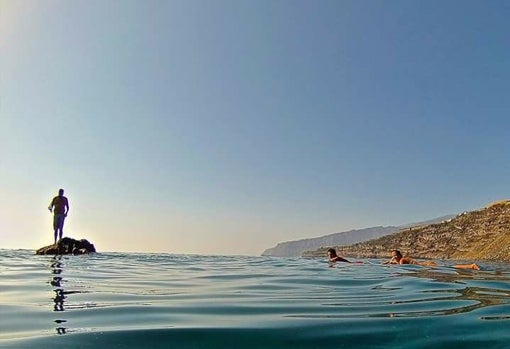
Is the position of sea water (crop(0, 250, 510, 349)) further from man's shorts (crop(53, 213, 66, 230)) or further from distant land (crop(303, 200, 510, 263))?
distant land (crop(303, 200, 510, 263))

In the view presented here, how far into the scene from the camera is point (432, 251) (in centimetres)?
5081

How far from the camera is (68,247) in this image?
25.4m

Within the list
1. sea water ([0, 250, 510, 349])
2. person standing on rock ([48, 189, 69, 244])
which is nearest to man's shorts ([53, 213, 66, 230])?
person standing on rock ([48, 189, 69, 244])

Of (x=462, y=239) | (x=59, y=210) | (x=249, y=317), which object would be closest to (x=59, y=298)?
(x=249, y=317)

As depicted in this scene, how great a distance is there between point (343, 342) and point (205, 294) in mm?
4456

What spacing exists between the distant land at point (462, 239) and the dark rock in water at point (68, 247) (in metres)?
29.7

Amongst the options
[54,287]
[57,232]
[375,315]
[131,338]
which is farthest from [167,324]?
[57,232]

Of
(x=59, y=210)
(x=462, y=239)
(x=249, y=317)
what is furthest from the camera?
(x=462, y=239)

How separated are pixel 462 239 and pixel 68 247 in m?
40.2

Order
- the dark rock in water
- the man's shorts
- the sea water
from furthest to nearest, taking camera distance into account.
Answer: the man's shorts → the dark rock in water → the sea water

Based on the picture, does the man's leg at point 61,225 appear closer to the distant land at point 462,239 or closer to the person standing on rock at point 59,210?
the person standing on rock at point 59,210

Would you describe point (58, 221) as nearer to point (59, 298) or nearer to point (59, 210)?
point (59, 210)

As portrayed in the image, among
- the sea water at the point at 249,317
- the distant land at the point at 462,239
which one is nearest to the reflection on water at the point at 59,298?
the sea water at the point at 249,317

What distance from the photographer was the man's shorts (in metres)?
24.9
